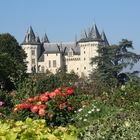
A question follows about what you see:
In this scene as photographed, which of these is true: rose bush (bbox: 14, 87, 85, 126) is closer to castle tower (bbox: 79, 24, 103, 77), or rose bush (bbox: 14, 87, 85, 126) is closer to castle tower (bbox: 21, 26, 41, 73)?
castle tower (bbox: 79, 24, 103, 77)

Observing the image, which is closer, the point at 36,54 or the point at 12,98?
the point at 12,98

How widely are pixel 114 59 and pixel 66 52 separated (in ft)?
245

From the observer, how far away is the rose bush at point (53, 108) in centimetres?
935

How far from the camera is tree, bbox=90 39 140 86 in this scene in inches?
2399

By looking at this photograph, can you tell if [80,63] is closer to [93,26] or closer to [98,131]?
[93,26]

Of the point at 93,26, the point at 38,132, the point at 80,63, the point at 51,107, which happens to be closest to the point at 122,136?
the point at 38,132

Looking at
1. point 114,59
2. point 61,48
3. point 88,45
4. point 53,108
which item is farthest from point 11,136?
point 61,48

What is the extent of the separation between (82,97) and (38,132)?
5.31 metres

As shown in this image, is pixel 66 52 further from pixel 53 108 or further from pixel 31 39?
pixel 53 108

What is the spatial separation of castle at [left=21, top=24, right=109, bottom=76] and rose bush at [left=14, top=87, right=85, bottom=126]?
123502 millimetres

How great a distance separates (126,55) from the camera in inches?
2606

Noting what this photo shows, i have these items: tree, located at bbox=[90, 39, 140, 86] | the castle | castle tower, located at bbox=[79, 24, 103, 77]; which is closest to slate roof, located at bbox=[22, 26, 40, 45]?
the castle

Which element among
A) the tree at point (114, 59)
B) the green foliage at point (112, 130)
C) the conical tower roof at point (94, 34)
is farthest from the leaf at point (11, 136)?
the conical tower roof at point (94, 34)

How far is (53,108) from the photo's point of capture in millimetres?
9469
